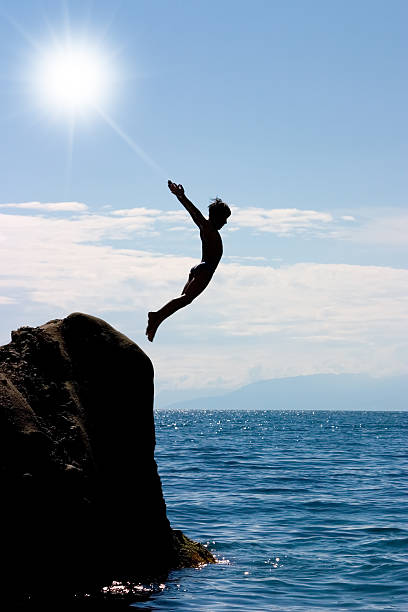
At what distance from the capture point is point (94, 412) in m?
10.6

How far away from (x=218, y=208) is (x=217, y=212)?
0.06 metres

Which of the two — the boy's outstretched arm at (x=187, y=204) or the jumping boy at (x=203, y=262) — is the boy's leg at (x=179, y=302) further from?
the boy's outstretched arm at (x=187, y=204)

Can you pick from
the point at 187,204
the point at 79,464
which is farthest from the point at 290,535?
the point at 187,204

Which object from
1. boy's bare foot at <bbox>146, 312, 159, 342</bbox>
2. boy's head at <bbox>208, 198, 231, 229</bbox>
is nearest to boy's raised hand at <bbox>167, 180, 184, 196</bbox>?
boy's head at <bbox>208, 198, 231, 229</bbox>

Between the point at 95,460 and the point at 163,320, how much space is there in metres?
2.46

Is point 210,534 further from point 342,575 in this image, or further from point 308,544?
point 342,575

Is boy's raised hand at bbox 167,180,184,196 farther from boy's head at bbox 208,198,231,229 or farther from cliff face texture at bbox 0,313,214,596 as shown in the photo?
cliff face texture at bbox 0,313,214,596

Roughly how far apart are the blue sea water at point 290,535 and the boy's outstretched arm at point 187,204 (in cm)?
529

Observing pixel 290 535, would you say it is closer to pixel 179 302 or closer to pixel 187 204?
pixel 179 302

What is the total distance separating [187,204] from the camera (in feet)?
36.9

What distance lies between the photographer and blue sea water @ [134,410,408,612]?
10953 mm

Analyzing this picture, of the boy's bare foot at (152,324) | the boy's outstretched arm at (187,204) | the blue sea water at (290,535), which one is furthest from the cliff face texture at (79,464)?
the boy's outstretched arm at (187,204)

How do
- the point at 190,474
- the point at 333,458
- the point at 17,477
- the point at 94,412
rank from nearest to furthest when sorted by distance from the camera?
the point at 17,477 < the point at 94,412 < the point at 190,474 < the point at 333,458

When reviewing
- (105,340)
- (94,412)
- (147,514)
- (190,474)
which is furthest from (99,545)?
(190,474)
